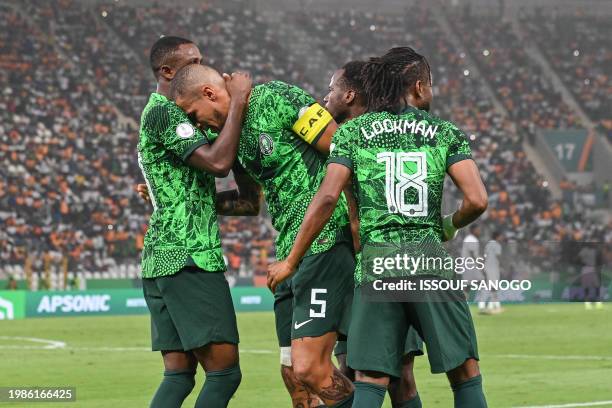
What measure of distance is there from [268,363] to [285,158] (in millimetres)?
8526

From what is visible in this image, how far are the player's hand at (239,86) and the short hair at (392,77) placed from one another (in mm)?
822

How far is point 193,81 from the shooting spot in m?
6.44

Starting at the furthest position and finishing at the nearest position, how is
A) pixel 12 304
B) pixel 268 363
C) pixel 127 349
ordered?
pixel 12 304 → pixel 127 349 → pixel 268 363

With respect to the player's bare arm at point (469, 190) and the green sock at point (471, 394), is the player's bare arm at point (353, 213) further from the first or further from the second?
the green sock at point (471, 394)

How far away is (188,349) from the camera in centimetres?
618

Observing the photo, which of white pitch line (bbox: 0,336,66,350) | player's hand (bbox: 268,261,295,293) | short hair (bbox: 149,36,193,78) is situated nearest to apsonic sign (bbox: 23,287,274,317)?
white pitch line (bbox: 0,336,66,350)

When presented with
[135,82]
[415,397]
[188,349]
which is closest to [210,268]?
[188,349]

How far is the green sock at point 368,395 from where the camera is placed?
544 centimetres

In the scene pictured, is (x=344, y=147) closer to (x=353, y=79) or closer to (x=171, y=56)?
(x=353, y=79)

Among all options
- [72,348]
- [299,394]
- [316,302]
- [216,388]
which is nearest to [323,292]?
[316,302]

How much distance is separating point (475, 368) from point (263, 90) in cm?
207

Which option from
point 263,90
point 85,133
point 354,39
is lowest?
point 263,90

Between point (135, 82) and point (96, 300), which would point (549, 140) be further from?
point (96, 300)

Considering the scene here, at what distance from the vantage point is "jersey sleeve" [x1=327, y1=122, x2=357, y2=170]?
5602 mm
